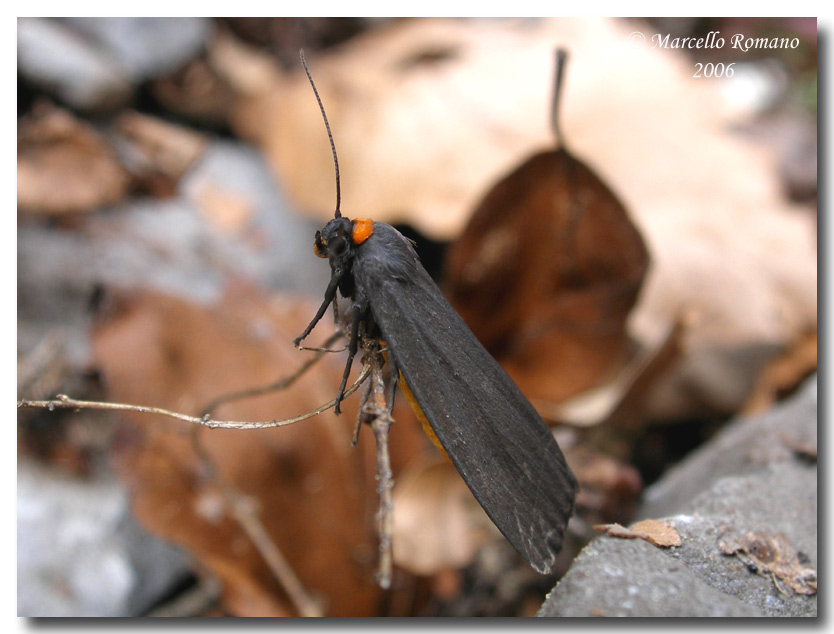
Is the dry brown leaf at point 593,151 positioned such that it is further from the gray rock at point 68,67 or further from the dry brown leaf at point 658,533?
the dry brown leaf at point 658,533

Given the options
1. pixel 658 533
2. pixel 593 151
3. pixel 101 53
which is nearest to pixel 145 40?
pixel 101 53

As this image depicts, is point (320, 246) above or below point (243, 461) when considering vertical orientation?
above

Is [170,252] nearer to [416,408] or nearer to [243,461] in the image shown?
[243,461]

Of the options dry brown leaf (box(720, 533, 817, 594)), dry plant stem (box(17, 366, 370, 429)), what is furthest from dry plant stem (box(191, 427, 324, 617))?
dry brown leaf (box(720, 533, 817, 594))

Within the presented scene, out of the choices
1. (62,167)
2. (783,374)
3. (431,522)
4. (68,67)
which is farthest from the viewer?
(68,67)

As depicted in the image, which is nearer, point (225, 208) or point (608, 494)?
point (608, 494)

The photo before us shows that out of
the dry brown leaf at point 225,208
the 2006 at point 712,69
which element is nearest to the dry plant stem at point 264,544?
the dry brown leaf at point 225,208
